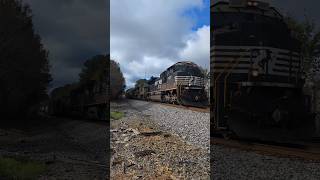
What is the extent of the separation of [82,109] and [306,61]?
3.37m

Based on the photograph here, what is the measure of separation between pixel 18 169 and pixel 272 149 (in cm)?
323

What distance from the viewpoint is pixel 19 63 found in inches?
176

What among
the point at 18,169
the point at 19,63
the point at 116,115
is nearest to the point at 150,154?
the point at 116,115

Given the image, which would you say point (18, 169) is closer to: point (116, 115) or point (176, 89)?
point (116, 115)

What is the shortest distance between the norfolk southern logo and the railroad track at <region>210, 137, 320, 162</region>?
3.71 ft

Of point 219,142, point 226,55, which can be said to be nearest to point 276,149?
point 219,142

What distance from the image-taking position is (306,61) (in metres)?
5.60

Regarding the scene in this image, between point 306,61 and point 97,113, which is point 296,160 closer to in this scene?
point 306,61

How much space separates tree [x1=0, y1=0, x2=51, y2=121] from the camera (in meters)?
4.40

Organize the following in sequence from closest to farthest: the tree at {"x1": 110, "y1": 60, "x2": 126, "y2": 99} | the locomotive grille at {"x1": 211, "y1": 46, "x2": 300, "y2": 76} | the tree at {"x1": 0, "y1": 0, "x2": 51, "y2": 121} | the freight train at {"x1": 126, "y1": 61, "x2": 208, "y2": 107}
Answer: the tree at {"x1": 0, "y1": 0, "x2": 51, "y2": 121} < the tree at {"x1": 110, "y1": 60, "x2": 126, "y2": 99} < the locomotive grille at {"x1": 211, "y1": 46, "x2": 300, "y2": 76} < the freight train at {"x1": 126, "y1": 61, "x2": 208, "y2": 107}

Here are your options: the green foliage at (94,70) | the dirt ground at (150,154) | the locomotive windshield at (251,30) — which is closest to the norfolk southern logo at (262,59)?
the locomotive windshield at (251,30)

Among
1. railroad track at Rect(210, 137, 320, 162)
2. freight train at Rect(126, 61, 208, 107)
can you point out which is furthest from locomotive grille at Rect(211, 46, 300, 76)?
freight train at Rect(126, 61, 208, 107)

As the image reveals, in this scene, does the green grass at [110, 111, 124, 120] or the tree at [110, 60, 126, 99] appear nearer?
the tree at [110, 60, 126, 99]

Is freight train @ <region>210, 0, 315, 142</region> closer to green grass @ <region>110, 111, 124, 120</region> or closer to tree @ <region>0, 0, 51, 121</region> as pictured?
green grass @ <region>110, 111, 124, 120</region>
